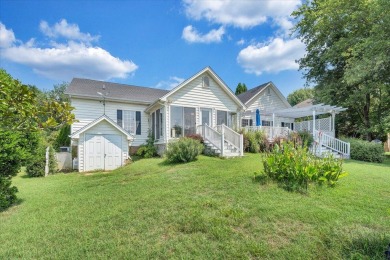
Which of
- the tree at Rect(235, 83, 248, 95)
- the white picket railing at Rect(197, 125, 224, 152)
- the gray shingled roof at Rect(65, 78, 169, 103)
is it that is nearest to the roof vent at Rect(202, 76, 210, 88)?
the white picket railing at Rect(197, 125, 224, 152)

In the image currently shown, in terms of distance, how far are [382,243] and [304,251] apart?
1205 millimetres

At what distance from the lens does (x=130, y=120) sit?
656 inches

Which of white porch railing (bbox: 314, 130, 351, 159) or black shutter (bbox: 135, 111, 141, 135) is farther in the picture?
black shutter (bbox: 135, 111, 141, 135)

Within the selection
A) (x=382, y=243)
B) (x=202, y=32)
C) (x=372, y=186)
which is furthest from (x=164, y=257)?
(x=202, y=32)

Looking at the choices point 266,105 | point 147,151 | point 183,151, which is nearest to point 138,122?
point 147,151

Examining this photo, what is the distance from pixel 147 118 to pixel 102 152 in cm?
468

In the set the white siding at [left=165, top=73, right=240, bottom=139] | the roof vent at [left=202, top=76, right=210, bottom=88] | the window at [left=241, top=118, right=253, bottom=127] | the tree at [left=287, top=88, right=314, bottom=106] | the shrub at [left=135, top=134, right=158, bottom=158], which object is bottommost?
the shrub at [left=135, top=134, right=158, bottom=158]

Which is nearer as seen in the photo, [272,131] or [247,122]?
[272,131]

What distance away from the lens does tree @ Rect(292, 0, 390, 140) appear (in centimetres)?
1545

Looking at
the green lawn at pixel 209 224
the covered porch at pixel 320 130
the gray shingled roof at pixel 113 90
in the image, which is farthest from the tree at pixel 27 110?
the gray shingled roof at pixel 113 90

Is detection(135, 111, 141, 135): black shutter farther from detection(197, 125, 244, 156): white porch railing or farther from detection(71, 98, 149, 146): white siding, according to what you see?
detection(197, 125, 244, 156): white porch railing

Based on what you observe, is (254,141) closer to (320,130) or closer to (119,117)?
(320,130)

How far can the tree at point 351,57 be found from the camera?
15445 mm

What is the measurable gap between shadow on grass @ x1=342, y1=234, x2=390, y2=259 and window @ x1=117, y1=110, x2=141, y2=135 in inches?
587
